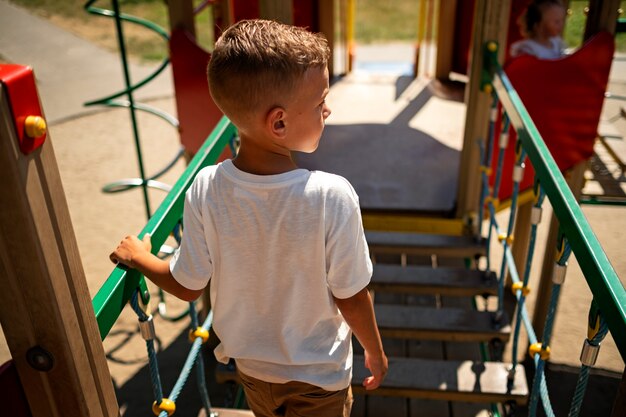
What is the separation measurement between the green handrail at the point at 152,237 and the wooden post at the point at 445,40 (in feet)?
11.7

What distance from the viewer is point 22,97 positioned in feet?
2.94

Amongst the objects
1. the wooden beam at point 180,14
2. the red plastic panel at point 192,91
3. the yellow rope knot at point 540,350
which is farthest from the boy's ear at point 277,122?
the wooden beam at point 180,14

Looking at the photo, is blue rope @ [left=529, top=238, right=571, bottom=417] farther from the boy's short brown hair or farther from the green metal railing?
the boy's short brown hair

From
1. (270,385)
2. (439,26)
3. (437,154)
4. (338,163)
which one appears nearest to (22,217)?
(270,385)

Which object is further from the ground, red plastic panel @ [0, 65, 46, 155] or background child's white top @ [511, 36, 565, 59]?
red plastic panel @ [0, 65, 46, 155]

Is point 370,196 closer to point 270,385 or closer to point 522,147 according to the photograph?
point 522,147

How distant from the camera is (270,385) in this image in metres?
1.44

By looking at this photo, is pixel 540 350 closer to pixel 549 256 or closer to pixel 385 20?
pixel 549 256

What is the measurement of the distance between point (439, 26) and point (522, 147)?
356 centimetres

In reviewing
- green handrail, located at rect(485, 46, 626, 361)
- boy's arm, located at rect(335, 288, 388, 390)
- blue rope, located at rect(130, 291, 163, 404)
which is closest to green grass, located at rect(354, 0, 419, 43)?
green handrail, located at rect(485, 46, 626, 361)

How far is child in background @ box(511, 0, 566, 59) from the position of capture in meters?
3.50

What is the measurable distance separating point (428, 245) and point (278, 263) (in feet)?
6.09

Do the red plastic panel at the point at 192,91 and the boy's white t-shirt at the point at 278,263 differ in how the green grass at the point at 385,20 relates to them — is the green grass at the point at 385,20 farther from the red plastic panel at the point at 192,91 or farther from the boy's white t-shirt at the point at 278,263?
the boy's white t-shirt at the point at 278,263

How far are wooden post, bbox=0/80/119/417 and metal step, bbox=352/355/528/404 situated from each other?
144 cm
